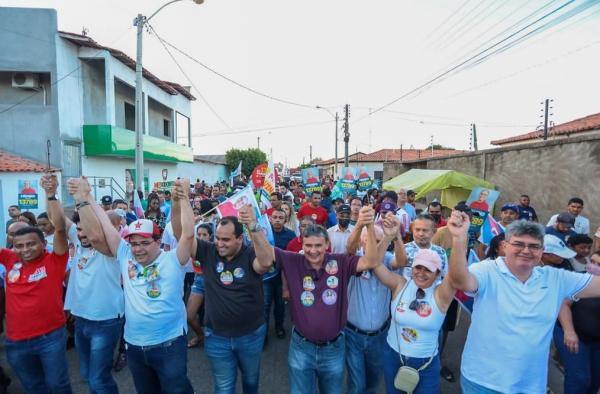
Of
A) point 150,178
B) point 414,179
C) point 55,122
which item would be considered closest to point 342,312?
point 414,179

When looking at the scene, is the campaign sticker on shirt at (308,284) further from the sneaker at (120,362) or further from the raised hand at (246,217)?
the sneaker at (120,362)

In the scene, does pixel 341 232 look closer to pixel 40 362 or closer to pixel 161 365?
pixel 161 365

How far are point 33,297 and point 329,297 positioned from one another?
241 centimetres

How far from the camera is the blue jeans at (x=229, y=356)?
2830mm

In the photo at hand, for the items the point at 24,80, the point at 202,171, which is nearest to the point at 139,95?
the point at 24,80

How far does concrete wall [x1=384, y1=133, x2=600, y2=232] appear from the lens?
26.5ft

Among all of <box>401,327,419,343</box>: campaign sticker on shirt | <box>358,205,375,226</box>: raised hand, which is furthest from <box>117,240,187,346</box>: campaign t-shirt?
<box>401,327,419,343</box>: campaign sticker on shirt

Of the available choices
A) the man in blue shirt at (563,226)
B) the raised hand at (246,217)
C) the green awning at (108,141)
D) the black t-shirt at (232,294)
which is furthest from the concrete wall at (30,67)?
the man in blue shirt at (563,226)

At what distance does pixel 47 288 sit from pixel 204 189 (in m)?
11.1

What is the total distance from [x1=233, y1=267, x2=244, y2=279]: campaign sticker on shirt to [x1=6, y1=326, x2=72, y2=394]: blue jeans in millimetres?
1611

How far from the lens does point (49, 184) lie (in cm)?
312

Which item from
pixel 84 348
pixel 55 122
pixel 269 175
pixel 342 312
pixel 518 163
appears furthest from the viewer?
pixel 55 122

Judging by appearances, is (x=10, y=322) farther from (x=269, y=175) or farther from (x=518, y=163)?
(x=518, y=163)

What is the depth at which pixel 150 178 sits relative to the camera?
20219 mm
